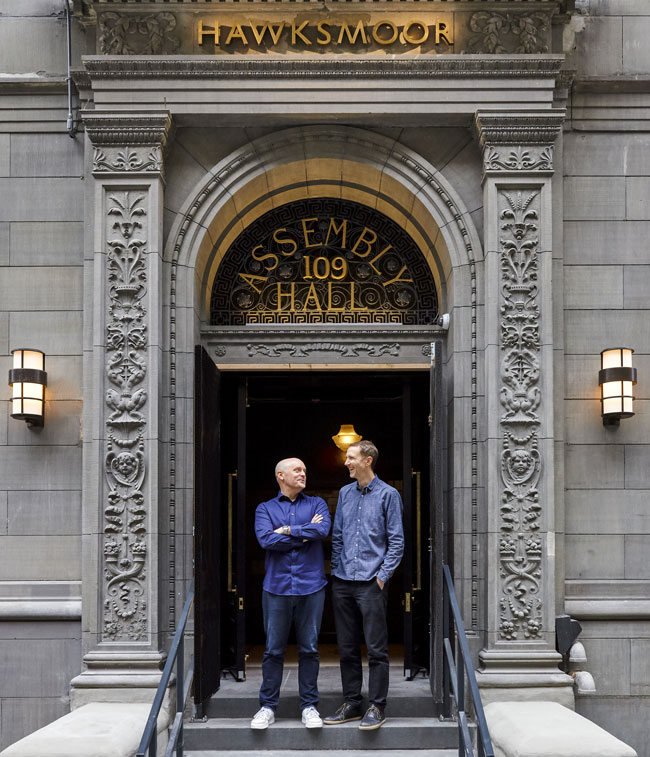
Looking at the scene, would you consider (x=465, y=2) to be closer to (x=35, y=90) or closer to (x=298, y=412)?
(x=35, y=90)

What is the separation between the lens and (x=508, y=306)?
8.05 metres

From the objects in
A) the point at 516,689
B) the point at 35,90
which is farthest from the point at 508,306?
the point at 35,90

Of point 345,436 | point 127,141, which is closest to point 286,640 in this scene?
point 127,141

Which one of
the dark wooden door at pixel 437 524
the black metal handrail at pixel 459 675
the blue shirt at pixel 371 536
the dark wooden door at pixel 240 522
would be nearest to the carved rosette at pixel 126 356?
the dark wooden door at pixel 240 522

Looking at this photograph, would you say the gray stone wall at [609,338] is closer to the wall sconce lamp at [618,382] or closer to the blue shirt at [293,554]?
the wall sconce lamp at [618,382]

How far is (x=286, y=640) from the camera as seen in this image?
7617 millimetres

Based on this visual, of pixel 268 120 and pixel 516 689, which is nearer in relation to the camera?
pixel 516 689

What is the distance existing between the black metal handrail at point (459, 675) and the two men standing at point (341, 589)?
1.81 feet

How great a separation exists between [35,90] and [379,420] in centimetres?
616

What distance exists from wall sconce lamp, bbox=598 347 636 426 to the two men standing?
Answer: 6.65 ft

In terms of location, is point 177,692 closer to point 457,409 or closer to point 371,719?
point 371,719

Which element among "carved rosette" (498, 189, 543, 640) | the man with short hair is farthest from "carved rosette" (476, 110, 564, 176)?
the man with short hair

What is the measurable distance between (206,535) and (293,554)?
2.82 feet

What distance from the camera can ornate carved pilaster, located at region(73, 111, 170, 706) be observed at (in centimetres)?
780
